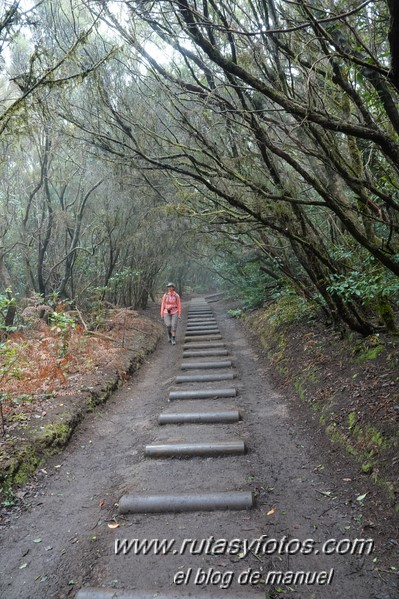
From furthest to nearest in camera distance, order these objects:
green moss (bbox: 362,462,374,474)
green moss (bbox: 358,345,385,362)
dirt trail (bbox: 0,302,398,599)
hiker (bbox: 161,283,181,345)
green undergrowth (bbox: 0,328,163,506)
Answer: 1. hiker (bbox: 161,283,181,345)
2. green moss (bbox: 358,345,385,362)
3. green undergrowth (bbox: 0,328,163,506)
4. green moss (bbox: 362,462,374,474)
5. dirt trail (bbox: 0,302,398,599)

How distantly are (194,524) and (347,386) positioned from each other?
297cm

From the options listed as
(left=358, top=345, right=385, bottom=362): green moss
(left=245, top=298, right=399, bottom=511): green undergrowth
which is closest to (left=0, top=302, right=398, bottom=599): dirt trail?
(left=245, top=298, right=399, bottom=511): green undergrowth

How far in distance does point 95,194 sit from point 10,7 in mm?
9128

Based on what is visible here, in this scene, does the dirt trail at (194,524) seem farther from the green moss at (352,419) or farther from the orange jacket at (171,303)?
the orange jacket at (171,303)

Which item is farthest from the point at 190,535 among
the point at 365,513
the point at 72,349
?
the point at 72,349

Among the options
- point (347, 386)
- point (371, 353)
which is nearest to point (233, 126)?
point (371, 353)

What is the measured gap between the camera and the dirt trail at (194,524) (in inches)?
113

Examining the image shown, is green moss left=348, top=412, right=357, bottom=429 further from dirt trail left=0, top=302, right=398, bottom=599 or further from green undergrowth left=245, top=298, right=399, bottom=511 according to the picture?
dirt trail left=0, top=302, right=398, bottom=599

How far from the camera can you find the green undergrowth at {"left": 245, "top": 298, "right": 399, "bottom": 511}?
152 inches

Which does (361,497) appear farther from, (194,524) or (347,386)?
(347,386)

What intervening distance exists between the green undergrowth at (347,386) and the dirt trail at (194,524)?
13.7 inches

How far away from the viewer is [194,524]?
3.46 meters

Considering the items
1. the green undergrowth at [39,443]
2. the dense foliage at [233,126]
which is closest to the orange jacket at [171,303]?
the dense foliage at [233,126]

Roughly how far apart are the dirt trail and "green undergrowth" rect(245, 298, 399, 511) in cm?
35
